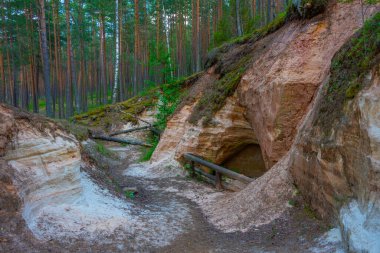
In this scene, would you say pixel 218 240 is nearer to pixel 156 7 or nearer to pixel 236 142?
pixel 236 142

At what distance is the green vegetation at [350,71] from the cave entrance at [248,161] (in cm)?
482

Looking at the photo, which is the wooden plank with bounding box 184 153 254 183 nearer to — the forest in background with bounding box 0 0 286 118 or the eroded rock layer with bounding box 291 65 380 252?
the eroded rock layer with bounding box 291 65 380 252

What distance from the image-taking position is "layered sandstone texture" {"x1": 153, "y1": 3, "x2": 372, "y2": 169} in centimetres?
761

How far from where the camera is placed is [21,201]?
4.80m

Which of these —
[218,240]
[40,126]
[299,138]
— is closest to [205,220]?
[218,240]

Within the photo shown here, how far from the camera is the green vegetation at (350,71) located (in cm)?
421

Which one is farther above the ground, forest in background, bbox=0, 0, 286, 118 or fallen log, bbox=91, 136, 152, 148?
forest in background, bbox=0, 0, 286, 118

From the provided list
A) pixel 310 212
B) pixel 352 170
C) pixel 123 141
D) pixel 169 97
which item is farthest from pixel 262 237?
pixel 123 141

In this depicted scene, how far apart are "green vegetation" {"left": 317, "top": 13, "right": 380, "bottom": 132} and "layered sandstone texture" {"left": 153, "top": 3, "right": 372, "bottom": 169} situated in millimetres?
1451

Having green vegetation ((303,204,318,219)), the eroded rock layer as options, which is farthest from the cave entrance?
the eroded rock layer

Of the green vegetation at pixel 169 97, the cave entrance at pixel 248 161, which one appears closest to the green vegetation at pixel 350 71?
the cave entrance at pixel 248 161

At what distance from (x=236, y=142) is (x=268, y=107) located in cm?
259

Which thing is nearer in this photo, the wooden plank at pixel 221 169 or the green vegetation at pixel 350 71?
the green vegetation at pixel 350 71

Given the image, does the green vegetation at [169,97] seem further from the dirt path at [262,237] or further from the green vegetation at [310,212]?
the green vegetation at [310,212]
